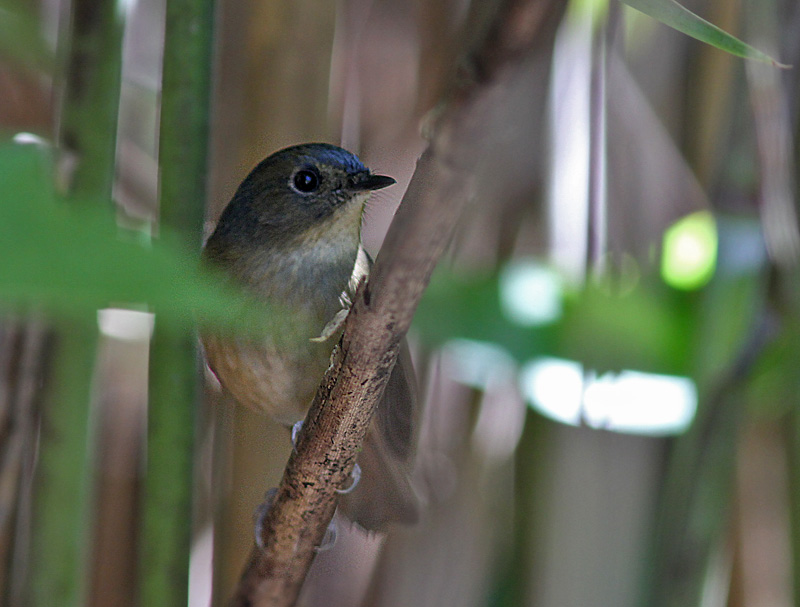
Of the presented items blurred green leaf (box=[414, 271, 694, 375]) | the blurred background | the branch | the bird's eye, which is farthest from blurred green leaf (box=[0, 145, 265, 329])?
the bird's eye

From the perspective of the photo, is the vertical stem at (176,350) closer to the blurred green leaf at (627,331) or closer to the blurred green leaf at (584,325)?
the blurred green leaf at (584,325)

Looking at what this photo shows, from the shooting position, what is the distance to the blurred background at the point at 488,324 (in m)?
1.07

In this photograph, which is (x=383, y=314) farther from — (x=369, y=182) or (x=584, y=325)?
(x=369, y=182)

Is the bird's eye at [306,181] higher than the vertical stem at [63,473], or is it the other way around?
the bird's eye at [306,181]

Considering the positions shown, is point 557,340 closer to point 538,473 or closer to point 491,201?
point 538,473

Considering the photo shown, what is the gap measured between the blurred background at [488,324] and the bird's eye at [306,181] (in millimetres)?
175

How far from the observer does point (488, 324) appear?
120 cm

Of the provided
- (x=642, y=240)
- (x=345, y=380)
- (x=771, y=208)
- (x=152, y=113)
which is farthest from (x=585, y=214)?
(x=152, y=113)

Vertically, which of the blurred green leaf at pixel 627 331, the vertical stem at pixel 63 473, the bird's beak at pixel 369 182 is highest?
the bird's beak at pixel 369 182

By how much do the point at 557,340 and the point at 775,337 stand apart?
0.30 m

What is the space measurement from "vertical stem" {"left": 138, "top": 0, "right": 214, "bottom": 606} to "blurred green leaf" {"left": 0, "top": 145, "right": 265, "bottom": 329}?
383 mm

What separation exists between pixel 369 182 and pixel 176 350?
52cm

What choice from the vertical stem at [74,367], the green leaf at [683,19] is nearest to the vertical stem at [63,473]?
the vertical stem at [74,367]

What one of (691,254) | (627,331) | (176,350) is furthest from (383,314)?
(691,254)
